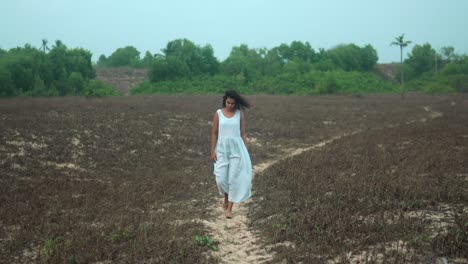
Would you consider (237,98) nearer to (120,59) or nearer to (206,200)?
(206,200)

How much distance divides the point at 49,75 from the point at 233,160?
53052 millimetres

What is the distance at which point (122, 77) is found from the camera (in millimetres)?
73750

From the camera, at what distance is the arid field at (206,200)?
5219mm

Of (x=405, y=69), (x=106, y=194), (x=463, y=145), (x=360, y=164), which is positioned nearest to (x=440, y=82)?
(x=405, y=69)

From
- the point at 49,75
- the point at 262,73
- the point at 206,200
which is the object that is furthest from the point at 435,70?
the point at 206,200

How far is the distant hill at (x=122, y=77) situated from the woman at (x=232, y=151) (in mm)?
61641

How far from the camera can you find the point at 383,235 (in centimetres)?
530

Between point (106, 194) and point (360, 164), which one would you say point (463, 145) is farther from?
point (106, 194)

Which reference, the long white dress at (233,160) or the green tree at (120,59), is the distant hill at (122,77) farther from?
the long white dress at (233,160)

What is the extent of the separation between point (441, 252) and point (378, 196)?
2.68 meters

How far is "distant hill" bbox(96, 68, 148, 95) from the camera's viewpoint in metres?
68.8

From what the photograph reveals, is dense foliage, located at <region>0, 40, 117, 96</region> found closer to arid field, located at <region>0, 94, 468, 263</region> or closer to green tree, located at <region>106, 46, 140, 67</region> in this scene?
arid field, located at <region>0, 94, 468, 263</region>

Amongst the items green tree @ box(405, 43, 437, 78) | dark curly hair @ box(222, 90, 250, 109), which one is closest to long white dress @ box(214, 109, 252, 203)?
dark curly hair @ box(222, 90, 250, 109)

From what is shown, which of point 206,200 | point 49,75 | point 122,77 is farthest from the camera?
point 122,77
